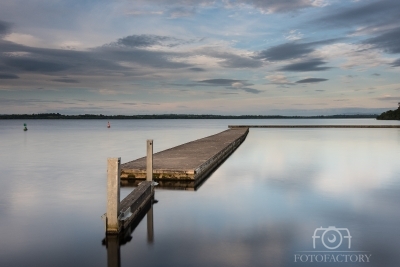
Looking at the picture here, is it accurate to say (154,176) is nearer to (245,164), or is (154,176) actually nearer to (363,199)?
(363,199)

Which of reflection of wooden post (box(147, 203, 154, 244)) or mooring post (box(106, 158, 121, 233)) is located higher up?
mooring post (box(106, 158, 121, 233))

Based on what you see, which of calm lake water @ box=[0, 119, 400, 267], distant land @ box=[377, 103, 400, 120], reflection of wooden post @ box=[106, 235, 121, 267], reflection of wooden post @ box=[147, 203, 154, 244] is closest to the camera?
reflection of wooden post @ box=[106, 235, 121, 267]

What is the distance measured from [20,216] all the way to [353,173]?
11.6 m

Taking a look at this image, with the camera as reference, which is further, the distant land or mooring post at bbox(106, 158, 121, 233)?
the distant land

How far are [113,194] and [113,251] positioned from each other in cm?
87

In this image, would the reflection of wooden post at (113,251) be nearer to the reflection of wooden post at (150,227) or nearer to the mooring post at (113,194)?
the mooring post at (113,194)

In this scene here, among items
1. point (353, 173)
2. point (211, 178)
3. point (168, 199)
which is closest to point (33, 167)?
point (211, 178)

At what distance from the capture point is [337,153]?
22.3 metres

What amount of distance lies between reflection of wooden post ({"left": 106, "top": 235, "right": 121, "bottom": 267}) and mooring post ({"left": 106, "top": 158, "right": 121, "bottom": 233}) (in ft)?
0.43

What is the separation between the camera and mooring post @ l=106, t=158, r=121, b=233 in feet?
20.1

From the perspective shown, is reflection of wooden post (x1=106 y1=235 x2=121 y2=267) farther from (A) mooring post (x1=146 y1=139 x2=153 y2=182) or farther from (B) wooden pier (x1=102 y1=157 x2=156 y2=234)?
(A) mooring post (x1=146 y1=139 x2=153 y2=182)

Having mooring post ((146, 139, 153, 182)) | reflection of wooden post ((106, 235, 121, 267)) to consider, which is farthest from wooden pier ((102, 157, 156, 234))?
mooring post ((146, 139, 153, 182))

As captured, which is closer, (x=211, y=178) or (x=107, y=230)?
(x=107, y=230)

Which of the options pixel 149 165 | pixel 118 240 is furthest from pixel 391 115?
pixel 118 240
